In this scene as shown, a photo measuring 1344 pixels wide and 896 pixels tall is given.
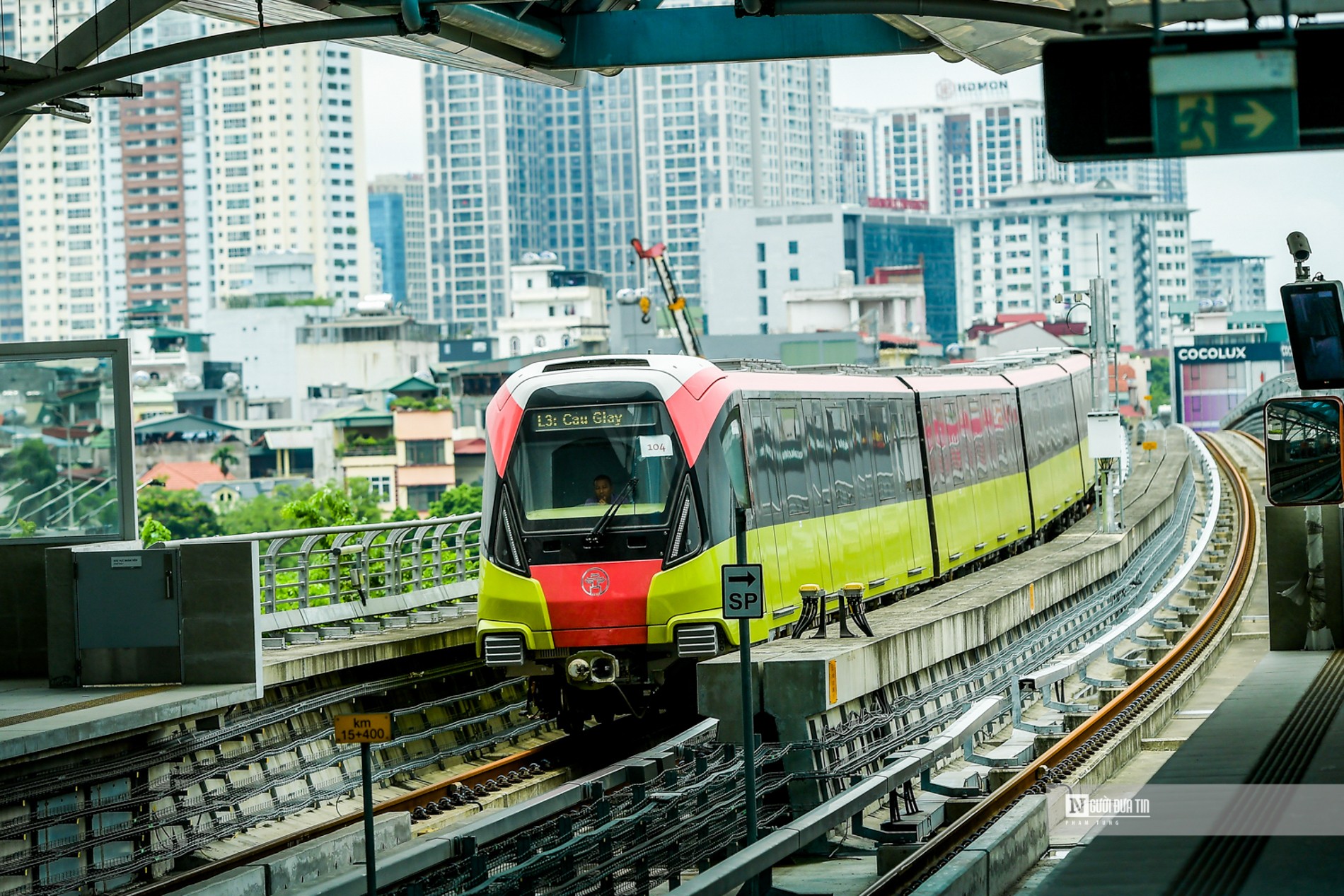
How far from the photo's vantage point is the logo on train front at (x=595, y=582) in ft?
51.2

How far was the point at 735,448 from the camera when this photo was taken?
15.9m

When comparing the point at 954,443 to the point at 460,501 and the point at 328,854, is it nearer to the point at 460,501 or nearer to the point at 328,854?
the point at 328,854

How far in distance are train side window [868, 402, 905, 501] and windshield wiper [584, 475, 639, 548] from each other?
556cm

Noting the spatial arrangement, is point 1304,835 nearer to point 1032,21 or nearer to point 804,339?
point 1032,21

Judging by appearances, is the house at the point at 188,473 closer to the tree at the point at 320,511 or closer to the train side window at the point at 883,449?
the tree at the point at 320,511

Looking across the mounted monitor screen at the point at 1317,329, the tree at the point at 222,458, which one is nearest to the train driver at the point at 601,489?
the mounted monitor screen at the point at 1317,329

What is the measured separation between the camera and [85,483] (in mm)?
15172

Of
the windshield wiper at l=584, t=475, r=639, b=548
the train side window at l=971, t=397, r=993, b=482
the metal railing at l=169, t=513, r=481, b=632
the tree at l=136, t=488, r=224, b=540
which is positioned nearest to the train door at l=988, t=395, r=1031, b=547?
the train side window at l=971, t=397, r=993, b=482

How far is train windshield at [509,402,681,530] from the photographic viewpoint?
15703 millimetres

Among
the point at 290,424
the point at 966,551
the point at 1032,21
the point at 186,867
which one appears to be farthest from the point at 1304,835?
the point at 290,424

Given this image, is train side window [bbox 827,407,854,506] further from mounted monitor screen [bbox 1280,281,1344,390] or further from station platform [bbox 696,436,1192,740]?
mounted monitor screen [bbox 1280,281,1344,390]

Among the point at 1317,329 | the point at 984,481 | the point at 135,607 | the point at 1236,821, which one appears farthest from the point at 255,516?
the point at 1236,821

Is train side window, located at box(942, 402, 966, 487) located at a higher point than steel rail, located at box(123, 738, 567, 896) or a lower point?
higher

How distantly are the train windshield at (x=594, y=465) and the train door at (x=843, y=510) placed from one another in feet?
11.7
